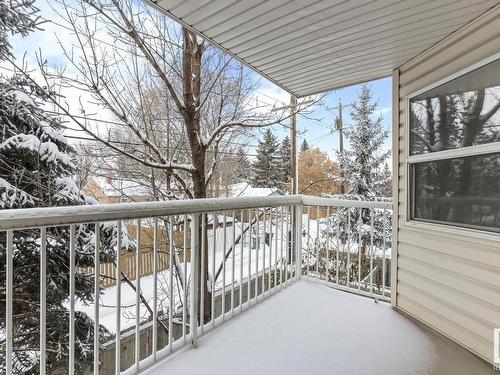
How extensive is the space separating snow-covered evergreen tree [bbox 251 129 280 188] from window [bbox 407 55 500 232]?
5996mm

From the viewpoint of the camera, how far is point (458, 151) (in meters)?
2.24

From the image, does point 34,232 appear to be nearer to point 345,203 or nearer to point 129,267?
point 129,267

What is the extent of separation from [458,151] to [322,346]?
5.66ft

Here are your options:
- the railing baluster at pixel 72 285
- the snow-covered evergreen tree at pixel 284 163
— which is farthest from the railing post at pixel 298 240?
the snow-covered evergreen tree at pixel 284 163

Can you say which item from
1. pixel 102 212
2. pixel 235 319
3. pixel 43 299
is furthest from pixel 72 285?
pixel 235 319

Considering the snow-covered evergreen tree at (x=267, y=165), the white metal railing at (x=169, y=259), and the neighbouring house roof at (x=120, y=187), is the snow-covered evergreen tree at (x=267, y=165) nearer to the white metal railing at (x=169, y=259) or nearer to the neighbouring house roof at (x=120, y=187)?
the neighbouring house roof at (x=120, y=187)

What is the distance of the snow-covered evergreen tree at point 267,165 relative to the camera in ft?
29.7

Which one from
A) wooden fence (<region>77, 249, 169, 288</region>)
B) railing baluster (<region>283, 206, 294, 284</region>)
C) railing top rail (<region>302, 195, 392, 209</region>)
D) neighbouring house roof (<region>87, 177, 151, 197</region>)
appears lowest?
wooden fence (<region>77, 249, 169, 288</region>)

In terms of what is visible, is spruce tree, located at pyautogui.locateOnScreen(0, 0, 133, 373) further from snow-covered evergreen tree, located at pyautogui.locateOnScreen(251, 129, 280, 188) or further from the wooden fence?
snow-covered evergreen tree, located at pyautogui.locateOnScreen(251, 129, 280, 188)

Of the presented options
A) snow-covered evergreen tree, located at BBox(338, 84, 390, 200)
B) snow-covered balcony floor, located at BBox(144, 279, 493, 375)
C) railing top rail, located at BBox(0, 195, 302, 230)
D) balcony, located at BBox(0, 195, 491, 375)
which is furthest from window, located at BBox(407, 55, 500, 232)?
snow-covered evergreen tree, located at BBox(338, 84, 390, 200)

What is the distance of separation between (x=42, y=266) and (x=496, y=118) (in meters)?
2.70

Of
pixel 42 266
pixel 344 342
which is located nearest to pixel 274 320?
pixel 344 342

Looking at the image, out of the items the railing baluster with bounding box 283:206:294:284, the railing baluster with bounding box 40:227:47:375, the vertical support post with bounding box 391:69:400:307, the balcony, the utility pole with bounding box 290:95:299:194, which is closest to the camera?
the railing baluster with bounding box 40:227:47:375

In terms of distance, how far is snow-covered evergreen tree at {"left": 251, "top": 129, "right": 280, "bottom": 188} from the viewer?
9.05m
